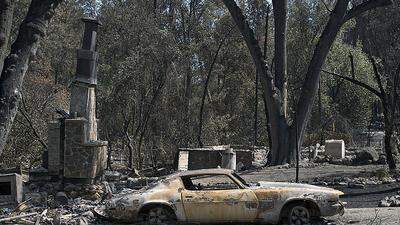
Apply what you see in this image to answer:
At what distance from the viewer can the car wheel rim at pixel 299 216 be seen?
1044 cm

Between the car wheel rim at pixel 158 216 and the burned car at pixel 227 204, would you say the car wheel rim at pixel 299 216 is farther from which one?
the car wheel rim at pixel 158 216

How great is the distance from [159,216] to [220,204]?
3.89 ft

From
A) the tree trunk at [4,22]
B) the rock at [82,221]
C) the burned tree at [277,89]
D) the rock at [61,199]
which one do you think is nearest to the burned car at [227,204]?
the rock at [82,221]

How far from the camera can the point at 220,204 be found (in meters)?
10.5

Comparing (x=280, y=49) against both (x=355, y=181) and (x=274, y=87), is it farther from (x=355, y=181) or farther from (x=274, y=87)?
(x=355, y=181)

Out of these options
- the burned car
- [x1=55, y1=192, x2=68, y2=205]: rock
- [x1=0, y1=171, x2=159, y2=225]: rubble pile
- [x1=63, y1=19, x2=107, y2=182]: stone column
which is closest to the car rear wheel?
the burned car

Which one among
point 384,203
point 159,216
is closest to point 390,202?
point 384,203

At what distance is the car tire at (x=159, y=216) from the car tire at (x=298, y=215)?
2.13 metres

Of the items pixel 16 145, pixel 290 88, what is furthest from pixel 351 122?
pixel 16 145

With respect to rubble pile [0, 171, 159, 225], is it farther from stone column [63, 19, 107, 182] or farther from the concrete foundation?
the concrete foundation

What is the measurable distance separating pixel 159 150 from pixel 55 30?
31.9ft

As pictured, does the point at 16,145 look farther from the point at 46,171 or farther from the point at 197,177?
the point at 197,177

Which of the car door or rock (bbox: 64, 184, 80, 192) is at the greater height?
the car door

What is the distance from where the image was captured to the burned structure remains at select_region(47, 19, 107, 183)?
14.5 meters
